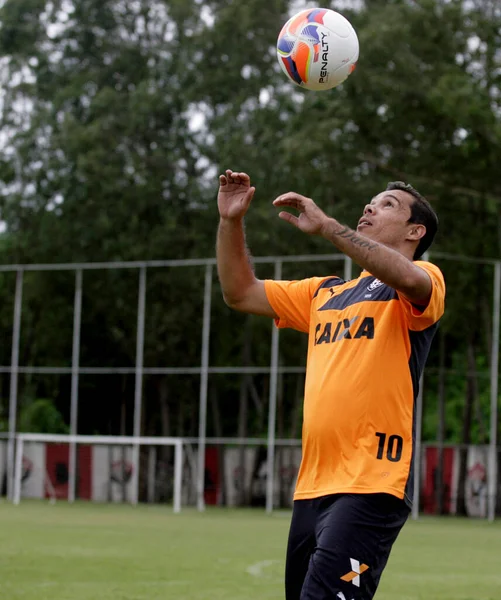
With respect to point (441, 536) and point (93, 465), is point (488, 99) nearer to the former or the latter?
point (441, 536)

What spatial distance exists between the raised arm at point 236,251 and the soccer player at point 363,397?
17.6 inches

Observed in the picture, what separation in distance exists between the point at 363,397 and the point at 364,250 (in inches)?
25.1

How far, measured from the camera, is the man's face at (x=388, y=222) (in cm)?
537

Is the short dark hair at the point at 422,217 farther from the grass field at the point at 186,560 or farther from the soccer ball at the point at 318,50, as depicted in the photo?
the grass field at the point at 186,560

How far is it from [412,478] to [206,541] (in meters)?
12.9

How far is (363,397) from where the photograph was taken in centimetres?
508

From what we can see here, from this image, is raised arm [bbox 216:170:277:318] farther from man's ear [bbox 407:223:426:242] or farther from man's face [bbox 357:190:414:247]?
man's ear [bbox 407:223:426:242]

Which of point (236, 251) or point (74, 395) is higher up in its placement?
point (236, 251)

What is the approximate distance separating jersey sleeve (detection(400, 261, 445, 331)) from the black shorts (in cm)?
71

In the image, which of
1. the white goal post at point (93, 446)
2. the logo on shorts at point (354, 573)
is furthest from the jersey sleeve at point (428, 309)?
the white goal post at point (93, 446)

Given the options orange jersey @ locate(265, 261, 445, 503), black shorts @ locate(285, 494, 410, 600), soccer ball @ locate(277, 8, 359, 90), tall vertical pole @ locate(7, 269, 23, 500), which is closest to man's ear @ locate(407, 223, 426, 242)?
orange jersey @ locate(265, 261, 445, 503)

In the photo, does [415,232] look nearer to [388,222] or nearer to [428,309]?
[388,222]

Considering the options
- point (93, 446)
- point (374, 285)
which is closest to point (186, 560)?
point (374, 285)

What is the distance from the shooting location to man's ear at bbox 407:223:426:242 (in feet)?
17.7
